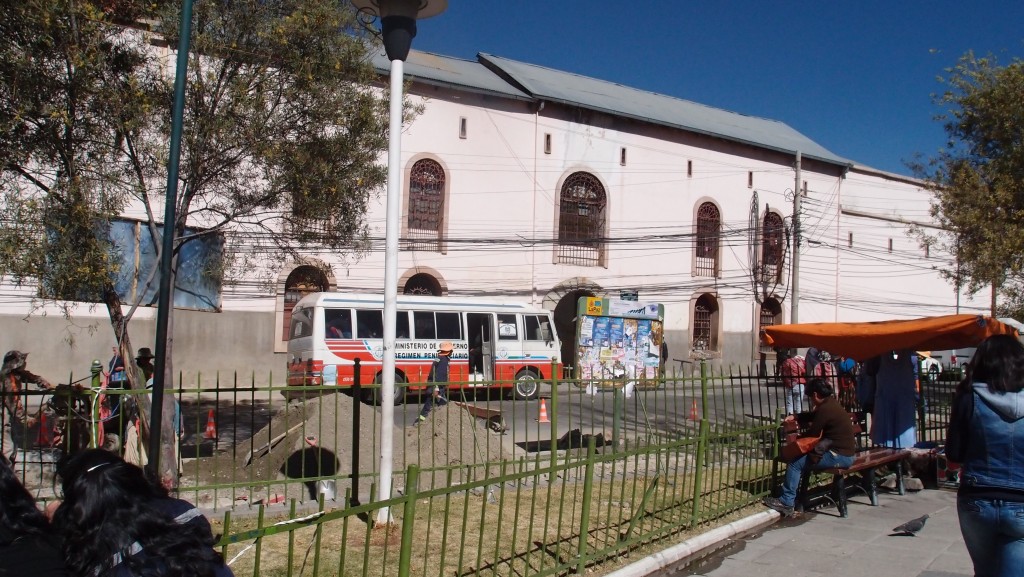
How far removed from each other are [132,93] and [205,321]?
1329 centimetres

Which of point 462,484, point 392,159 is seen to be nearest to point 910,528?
point 462,484

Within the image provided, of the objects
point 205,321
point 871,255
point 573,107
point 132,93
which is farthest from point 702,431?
point 871,255

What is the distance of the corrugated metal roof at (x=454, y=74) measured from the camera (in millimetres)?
22781

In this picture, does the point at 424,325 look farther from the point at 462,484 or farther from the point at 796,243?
the point at 796,243

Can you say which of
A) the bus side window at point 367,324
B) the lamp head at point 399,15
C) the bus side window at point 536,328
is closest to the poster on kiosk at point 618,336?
the bus side window at point 536,328

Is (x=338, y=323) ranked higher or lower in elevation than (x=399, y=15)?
lower

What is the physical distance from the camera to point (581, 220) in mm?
26125

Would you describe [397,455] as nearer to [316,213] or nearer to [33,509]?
[316,213]

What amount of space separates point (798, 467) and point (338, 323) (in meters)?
12.0

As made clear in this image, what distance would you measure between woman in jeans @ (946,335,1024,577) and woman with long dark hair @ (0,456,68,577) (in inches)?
156

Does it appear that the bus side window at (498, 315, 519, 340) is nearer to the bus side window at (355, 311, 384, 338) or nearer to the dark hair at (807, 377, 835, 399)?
the bus side window at (355, 311, 384, 338)

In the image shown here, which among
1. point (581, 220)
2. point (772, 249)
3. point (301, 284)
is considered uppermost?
point (581, 220)

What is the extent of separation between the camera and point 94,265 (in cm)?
714

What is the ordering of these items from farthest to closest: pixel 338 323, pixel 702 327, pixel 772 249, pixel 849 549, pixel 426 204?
pixel 772 249, pixel 702 327, pixel 426 204, pixel 338 323, pixel 849 549
